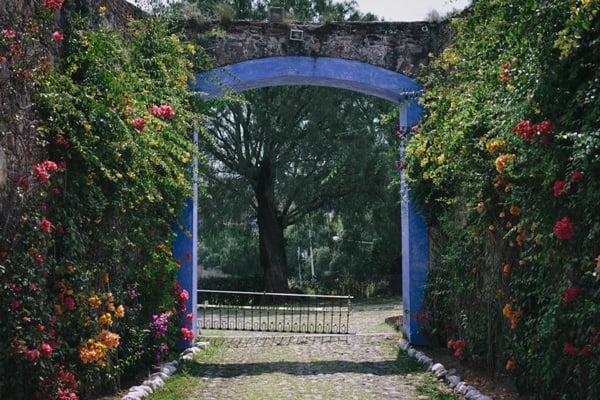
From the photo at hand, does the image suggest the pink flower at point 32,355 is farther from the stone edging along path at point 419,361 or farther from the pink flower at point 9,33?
the pink flower at point 9,33

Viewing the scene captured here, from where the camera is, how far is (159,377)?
732cm

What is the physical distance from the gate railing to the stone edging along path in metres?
2.95

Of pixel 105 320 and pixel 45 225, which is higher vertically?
pixel 45 225

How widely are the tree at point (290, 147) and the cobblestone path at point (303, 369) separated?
8.67 meters

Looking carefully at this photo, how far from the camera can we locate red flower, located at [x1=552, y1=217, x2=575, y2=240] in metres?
4.39

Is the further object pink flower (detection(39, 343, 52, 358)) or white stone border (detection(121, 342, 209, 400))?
white stone border (detection(121, 342, 209, 400))

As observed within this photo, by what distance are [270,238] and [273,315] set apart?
178 inches

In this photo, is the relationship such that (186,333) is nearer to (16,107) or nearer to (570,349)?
(16,107)

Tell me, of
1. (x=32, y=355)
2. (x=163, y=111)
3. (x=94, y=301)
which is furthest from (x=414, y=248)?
(x=32, y=355)

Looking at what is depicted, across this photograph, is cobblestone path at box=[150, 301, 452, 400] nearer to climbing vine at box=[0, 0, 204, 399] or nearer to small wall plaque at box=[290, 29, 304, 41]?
climbing vine at box=[0, 0, 204, 399]

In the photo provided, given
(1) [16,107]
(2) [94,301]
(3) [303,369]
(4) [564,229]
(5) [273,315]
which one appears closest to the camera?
(4) [564,229]

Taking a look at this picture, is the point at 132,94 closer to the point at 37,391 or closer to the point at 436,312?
the point at 37,391

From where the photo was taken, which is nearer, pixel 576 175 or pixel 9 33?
pixel 576 175

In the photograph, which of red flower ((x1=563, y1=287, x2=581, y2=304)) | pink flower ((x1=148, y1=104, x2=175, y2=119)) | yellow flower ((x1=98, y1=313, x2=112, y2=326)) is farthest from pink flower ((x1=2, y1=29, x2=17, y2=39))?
red flower ((x1=563, y1=287, x2=581, y2=304))
